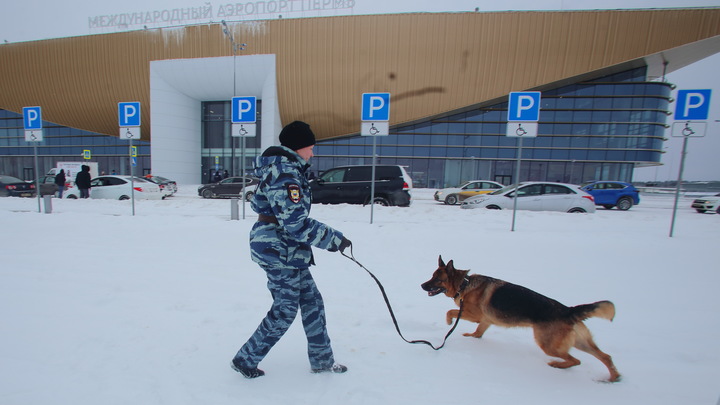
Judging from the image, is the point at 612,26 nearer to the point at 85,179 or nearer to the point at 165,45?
the point at 85,179

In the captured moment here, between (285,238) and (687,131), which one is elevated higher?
(687,131)

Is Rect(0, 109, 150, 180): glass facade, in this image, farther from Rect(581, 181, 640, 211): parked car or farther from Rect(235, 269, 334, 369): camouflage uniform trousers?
Rect(581, 181, 640, 211): parked car

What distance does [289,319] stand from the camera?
1.94 metres

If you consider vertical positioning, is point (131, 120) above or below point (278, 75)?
below

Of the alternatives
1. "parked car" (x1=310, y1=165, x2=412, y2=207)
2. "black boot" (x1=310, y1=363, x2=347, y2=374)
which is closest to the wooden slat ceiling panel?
"parked car" (x1=310, y1=165, x2=412, y2=207)

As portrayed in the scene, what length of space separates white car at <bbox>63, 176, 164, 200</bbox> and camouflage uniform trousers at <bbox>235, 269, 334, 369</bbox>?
1480cm

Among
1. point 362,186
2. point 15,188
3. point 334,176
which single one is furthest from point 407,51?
point 15,188

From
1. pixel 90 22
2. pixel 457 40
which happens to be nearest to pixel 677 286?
pixel 457 40

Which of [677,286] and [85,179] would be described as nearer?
[677,286]

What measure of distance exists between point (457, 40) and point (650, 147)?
2026 cm

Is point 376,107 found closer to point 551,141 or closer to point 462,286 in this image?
point 462,286

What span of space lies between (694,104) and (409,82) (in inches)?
811

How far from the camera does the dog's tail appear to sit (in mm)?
1984

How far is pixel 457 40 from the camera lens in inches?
941
